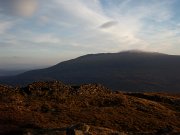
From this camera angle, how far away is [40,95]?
167 ft

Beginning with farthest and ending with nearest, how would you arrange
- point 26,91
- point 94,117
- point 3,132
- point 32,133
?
Answer: 1. point 26,91
2. point 94,117
3. point 3,132
4. point 32,133

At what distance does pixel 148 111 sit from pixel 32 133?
86.2 ft

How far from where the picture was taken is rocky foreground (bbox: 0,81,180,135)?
114 ft

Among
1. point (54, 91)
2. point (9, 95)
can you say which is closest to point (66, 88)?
point (54, 91)

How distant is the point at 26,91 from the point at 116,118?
15.0 m

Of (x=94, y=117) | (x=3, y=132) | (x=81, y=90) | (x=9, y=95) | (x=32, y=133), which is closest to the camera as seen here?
(x=32, y=133)

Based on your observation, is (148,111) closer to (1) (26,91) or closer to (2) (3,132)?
(1) (26,91)

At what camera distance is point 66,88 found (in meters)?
54.8

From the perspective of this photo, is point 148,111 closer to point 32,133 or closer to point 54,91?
point 54,91

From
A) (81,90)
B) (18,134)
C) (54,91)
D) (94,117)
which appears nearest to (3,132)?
(18,134)

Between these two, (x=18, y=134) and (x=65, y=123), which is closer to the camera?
(x=18, y=134)

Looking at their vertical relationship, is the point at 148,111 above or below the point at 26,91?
below

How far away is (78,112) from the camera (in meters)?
44.7

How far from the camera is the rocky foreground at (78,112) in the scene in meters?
34.7
